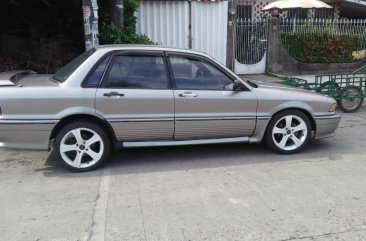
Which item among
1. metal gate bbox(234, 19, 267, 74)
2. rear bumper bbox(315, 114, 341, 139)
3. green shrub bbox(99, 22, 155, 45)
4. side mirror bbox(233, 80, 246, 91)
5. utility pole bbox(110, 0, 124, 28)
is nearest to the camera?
side mirror bbox(233, 80, 246, 91)

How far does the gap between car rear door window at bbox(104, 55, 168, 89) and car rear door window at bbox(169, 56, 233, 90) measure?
0.18 m

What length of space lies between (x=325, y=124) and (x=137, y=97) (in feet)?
8.96

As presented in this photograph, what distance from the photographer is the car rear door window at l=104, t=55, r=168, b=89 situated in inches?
214

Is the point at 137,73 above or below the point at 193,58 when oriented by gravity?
below

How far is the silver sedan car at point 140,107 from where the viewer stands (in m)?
5.20

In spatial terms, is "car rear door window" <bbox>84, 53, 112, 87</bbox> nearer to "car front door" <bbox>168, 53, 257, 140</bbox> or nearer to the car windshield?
the car windshield

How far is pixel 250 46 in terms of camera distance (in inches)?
551

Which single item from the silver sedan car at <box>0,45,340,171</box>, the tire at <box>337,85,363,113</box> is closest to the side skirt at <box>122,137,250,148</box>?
the silver sedan car at <box>0,45,340,171</box>

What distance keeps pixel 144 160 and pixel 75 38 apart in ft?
20.7

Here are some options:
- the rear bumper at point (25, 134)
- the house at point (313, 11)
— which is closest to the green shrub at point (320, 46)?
the house at point (313, 11)

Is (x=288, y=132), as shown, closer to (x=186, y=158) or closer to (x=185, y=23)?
(x=186, y=158)

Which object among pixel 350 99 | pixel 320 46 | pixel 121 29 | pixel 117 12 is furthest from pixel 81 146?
pixel 320 46

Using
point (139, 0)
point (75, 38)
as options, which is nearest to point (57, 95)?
point (75, 38)

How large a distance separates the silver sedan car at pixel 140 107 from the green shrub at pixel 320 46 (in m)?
8.61
